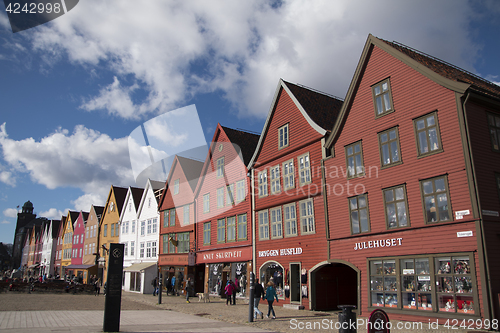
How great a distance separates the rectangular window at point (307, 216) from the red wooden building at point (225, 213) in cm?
588

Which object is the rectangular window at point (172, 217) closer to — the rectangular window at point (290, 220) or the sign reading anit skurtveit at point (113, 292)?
the rectangular window at point (290, 220)

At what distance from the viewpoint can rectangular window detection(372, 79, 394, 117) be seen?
1819 cm

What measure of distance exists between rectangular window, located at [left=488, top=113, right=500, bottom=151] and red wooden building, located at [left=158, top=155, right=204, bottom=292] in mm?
25878

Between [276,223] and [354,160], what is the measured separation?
7600mm

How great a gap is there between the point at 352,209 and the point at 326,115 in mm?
7518

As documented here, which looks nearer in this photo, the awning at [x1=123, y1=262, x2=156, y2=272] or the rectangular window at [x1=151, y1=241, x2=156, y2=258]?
the awning at [x1=123, y1=262, x2=156, y2=272]

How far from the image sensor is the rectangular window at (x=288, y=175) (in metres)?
23.9

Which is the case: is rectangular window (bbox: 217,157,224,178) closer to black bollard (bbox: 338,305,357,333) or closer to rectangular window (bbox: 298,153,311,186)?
rectangular window (bbox: 298,153,311,186)

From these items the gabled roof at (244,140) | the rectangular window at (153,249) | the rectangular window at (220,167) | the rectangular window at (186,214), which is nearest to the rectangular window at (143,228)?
the rectangular window at (153,249)

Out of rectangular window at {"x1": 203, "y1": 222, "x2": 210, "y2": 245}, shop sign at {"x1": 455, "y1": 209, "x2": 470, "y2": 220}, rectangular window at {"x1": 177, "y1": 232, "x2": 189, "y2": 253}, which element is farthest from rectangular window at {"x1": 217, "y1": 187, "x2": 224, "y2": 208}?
shop sign at {"x1": 455, "y1": 209, "x2": 470, "y2": 220}

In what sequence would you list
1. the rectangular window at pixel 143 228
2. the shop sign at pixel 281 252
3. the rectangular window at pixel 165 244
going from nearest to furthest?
1. the shop sign at pixel 281 252
2. the rectangular window at pixel 165 244
3. the rectangular window at pixel 143 228

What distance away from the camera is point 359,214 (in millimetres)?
18812

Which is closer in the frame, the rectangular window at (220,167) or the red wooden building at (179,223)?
the rectangular window at (220,167)

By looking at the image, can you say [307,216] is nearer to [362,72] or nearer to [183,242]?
[362,72]
